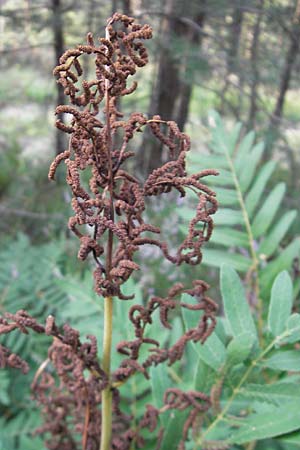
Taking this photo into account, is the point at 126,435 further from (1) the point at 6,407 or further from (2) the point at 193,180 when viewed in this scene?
(1) the point at 6,407

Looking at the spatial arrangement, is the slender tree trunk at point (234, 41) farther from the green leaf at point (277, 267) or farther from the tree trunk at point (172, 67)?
the green leaf at point (277, 267)

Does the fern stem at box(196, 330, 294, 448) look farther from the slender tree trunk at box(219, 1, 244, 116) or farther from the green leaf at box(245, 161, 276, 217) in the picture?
the slender tree trunk at box(219, 1, 244, 116)

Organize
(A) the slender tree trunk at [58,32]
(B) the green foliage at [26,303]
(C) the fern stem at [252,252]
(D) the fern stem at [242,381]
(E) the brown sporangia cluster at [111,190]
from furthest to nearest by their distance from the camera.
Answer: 1. (A) the slender tree trunk at [58,32]
2. (B) the green foliage at [26,303]
3. (C) the fern stem at [252,252]
4. (D) the fern stem at [242,381]
5. (E) the brown sporangia cluster at [111,190]


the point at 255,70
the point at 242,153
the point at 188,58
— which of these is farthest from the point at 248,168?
the point at 255,70

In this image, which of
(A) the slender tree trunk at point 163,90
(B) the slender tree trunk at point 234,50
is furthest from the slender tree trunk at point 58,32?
(B) the slender tree trunk at point 234,50

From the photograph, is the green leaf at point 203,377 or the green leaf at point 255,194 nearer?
the green leaf at point 203,377

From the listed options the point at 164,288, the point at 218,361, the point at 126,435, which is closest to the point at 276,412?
the point at 218,361
